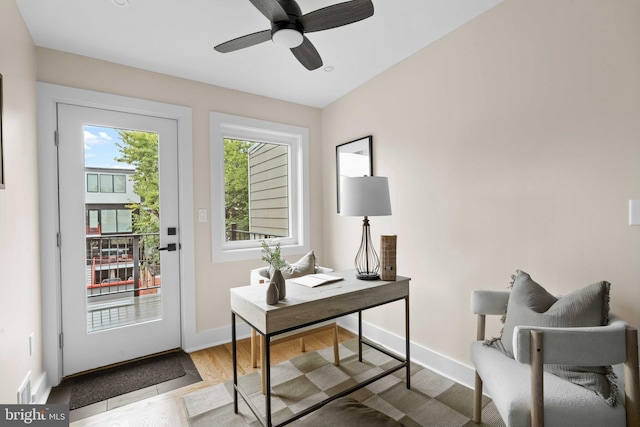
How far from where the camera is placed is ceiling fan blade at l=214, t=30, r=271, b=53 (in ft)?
5.61

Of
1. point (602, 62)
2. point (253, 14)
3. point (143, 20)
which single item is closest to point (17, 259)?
point (143, 20)

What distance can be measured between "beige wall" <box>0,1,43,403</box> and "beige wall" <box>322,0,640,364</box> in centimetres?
254

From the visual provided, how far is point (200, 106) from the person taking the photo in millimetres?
2906

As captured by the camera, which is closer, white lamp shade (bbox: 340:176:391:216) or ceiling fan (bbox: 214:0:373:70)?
ceiling fan (bbox: 214:0:373:70)

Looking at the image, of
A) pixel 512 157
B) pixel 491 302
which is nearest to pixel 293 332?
pixel 491 302

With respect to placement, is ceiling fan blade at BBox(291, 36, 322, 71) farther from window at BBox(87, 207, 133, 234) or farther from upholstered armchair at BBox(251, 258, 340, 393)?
window at BBox(87, 207, 133, 234)

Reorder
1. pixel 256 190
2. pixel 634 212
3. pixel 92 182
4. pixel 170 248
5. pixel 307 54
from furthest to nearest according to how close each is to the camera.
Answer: pixel 256 190, pixel 170 248, pixel 92 182, pixel 307 54, pixel 634 212

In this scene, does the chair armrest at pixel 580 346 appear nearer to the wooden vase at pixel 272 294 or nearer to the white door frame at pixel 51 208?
the wooden vase at pixel 272 294

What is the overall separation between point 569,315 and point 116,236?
3.09 meters

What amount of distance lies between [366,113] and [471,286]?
1.83 m

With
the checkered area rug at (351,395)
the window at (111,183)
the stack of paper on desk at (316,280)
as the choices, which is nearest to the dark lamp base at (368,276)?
the stack of paper on desk at (316,280)

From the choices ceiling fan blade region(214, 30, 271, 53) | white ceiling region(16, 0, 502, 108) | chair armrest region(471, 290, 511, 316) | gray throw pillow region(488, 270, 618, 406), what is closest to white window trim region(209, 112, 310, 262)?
white ceiling region(16, 0, 502, 108)

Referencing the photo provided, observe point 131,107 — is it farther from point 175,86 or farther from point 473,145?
point 473,145

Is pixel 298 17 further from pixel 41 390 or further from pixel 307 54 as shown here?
pixel 41 390
